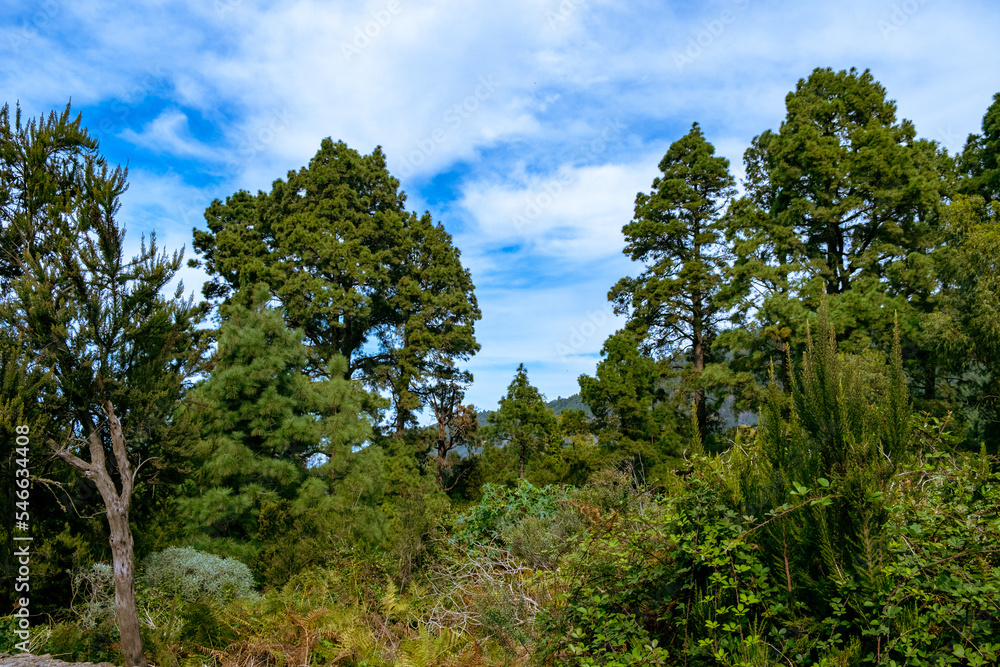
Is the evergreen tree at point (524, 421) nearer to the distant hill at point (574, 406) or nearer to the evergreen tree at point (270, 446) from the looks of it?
the distant hill at point (574, 406)

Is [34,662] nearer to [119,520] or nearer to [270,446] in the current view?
[119,520]

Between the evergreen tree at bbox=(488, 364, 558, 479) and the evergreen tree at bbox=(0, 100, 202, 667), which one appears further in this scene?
the evergreen tree at bbox=(488, 364, 558, 479)

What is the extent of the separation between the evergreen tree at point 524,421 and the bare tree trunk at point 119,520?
11.9 m

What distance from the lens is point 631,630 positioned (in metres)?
2.18

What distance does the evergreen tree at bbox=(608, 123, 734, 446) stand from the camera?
1603 cm

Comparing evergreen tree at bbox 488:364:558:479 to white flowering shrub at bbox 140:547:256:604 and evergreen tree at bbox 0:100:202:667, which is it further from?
evergreen tree at bbox 0:100:202:667

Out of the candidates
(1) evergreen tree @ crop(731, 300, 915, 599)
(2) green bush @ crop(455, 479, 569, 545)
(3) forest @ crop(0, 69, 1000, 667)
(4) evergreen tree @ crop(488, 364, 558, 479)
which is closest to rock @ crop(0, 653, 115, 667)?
(3) forest @ crop(0, 69, 1000, 667)

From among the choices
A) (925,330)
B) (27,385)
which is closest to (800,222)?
(925,330)

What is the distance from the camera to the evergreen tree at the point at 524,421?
16984 mm

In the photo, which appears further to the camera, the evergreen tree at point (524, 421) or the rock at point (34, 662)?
the evergreen tree at point (524, 421)

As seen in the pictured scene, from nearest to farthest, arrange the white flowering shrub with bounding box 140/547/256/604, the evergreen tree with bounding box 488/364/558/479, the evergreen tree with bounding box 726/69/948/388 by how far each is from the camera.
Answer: the white flowering shrub with bounding box 140/547/256/604, the evergreen tree with bounding box 726/69/948/388, the evergreen tree with bounding box 488/364/558/479

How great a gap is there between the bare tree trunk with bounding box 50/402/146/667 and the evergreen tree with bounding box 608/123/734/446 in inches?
525

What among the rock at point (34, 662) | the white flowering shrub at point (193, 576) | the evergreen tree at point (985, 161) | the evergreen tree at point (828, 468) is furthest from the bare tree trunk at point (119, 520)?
the evergreen tree at point (985, 161)

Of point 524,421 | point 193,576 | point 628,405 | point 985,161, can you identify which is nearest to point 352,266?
point 524,421
